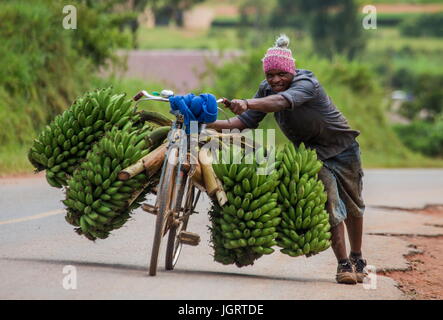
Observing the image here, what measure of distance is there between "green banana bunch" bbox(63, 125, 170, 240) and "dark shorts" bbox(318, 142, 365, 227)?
1368 millimetres

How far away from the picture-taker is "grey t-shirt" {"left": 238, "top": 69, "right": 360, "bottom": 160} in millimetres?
7786

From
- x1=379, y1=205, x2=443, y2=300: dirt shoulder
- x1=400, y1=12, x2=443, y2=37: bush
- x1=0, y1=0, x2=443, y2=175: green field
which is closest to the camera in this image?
x1=379, y1=205, x2=443, y2=300: dirt shoulder

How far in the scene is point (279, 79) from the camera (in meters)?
7.76

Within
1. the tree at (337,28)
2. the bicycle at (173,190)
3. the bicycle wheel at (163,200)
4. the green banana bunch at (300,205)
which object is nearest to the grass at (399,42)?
the tree at (337,28)

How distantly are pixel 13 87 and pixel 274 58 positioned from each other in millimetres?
13072

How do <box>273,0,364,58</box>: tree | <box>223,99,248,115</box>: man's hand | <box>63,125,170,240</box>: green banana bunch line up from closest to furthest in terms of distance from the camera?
<box>223,99,248,115</box>: man's hand → <box>63,125,170,240</box>: green banana bunch → <box>273,0,364,58</box>: tree

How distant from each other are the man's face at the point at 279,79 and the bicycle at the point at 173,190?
629mm

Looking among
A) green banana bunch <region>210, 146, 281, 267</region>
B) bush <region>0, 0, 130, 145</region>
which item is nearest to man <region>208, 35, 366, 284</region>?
green banana bunch <region>210, 146, 281, 267</region>

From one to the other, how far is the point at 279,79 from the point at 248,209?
3.43ft

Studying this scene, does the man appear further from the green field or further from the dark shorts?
Result: the green field

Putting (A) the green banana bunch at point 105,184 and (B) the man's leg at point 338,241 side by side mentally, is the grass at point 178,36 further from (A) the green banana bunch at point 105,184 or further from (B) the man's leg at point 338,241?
(A) the green banana bunch at point 105,184

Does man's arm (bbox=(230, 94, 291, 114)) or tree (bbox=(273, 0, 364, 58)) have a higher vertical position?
man's arm (bbox=(230, 94, 291, 114))
